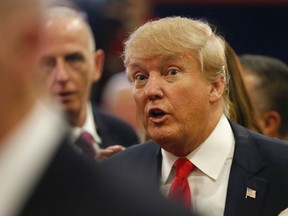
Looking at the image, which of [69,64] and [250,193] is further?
[69,64]

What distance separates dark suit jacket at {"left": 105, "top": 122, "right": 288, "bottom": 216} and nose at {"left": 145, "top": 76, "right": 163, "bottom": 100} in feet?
0.90

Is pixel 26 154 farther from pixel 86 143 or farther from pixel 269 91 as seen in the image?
pixel 269 91

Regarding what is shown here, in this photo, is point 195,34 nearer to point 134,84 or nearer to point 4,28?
point 134,84

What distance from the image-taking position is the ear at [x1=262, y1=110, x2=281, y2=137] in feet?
13.8

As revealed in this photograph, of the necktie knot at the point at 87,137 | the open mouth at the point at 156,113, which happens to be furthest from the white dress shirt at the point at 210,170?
the necktie knot at the point at 87,137

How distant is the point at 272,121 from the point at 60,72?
45.4 inches

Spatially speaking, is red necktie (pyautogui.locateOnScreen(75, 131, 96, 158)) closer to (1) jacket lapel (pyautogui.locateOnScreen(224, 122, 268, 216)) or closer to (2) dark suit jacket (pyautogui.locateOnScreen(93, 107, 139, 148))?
(2) dark suit jacket (pyautogui.locateOnScreen(93, 107, 139, 148))

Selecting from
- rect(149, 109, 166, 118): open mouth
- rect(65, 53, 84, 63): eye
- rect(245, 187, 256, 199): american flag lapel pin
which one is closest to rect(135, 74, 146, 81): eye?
rect(149, 109, 166, 118): open mouth

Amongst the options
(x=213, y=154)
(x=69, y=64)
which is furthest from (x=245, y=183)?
(x=69, y=64)

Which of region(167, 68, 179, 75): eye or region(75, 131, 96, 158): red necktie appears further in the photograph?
region(75, 131, 96, 158): red necktie

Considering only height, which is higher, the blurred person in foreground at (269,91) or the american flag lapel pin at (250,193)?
the blurred person in foreground at (269,91)

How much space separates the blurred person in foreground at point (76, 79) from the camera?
438cm

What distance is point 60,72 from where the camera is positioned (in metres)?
4.38

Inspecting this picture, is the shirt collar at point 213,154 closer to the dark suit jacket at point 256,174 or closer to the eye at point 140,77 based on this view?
the dark suit jacket at point 256,174
